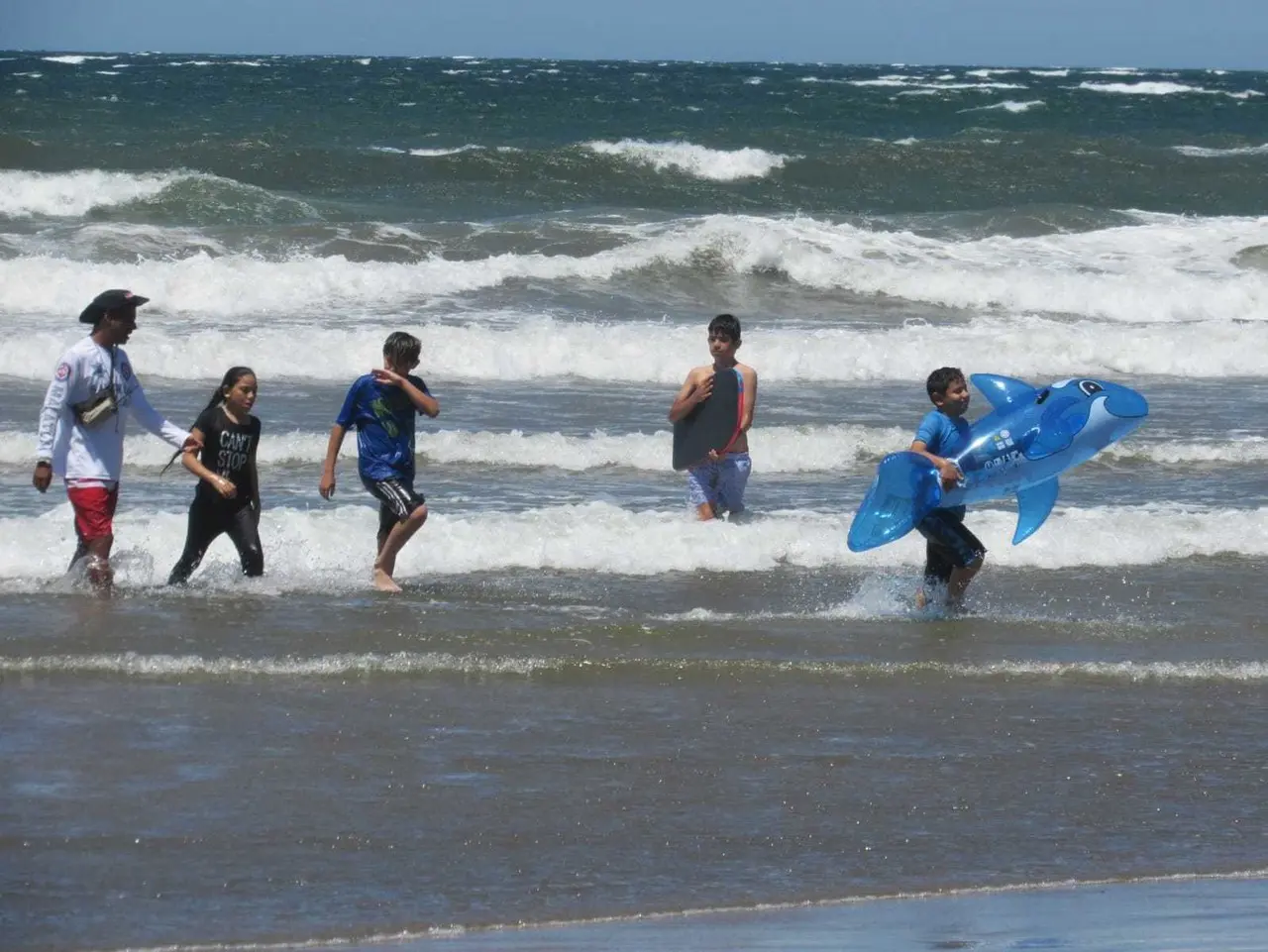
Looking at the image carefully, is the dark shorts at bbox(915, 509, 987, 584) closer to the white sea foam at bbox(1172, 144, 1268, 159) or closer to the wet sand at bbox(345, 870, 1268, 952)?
the wet sand at bbox(345, 870, 1268, 952)

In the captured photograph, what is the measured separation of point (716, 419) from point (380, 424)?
197 centimetres

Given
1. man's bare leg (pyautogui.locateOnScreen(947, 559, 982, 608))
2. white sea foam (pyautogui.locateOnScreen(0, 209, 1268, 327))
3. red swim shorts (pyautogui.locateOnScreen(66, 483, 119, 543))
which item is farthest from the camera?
white sea foam (pyautogui.locateOnScreen(0, 209, 1268, 327))

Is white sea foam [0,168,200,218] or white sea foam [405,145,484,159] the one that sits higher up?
white sea foam [405,145,484,159]

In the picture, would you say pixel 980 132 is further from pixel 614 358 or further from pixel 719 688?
pixel 719 688

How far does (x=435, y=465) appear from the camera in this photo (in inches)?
479

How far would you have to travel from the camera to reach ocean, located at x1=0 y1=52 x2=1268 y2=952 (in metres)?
5.36

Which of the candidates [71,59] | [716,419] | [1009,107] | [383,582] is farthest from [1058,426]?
[71,59]

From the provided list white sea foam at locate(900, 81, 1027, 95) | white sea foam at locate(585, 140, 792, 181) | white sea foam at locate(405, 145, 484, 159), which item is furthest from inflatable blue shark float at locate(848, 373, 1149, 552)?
white sea foam at locate(900, 81, 1027, 95)

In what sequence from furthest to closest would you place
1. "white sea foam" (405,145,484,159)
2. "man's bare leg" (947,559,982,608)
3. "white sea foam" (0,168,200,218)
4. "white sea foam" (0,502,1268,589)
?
"white sea foam" (405,145,484,159), "white sea foam" (0,168,200,218), "white sea foam" (0,502,1268,589), "man's bare leg" (947,559,982,608)

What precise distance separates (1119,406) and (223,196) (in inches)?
789

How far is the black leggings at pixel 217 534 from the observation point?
8.15 metres

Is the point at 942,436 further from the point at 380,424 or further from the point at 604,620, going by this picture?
the point at 380,424

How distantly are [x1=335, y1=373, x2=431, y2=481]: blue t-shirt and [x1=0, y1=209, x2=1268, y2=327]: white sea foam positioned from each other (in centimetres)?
1049

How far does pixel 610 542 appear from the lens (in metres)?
9.73
